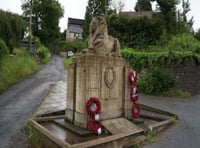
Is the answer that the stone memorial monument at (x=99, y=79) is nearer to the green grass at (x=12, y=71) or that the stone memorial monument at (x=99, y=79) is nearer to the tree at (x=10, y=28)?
the green grass at (x=12, y=71)

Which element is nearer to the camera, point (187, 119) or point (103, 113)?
point (103, 113)

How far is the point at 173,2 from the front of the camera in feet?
71.2

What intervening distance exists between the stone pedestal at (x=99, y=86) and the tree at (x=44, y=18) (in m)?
38.0

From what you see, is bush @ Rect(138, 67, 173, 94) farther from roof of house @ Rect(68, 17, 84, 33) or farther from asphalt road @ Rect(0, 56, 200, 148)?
roof of house @ Rect(68, 17, 84, 33)

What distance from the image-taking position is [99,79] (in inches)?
234

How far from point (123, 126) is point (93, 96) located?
1064 mm

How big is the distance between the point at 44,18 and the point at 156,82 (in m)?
35.5

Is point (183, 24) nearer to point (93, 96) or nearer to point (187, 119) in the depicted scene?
point (187, 119)

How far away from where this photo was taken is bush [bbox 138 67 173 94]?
41.4 ft

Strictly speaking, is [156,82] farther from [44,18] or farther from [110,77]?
[44,18]

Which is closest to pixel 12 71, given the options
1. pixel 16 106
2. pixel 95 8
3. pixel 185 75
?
pixel 16 106

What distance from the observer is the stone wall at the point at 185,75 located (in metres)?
12.9

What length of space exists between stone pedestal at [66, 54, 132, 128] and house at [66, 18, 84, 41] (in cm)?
5117

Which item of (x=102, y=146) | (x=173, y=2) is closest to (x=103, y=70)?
(x=102, y=146)
